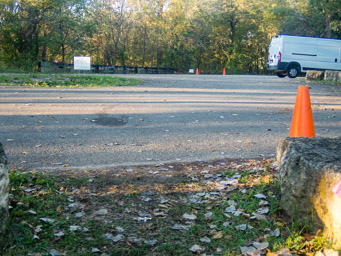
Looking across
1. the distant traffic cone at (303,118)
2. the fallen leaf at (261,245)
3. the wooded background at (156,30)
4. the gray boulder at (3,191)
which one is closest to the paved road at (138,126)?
the distant traffic cone at (303,118)

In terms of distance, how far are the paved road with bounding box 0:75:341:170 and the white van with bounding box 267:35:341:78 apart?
11.2 m

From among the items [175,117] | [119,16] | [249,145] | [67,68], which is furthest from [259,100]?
[119,16]

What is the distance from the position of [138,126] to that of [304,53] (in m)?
18.3

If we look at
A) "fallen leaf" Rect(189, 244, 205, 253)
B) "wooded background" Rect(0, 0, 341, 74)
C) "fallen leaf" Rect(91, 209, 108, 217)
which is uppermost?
"wooded background" Rect(0, 0, 341, 74)

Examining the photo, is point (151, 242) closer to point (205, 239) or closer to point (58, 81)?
point (205, 239)

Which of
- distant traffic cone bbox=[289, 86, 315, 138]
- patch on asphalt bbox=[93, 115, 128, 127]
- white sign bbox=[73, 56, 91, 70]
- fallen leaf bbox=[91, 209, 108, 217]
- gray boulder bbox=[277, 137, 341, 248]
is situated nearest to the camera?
gray boulder bbox=[277, 137, 341, 248]

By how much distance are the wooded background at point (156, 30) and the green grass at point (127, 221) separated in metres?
32.9

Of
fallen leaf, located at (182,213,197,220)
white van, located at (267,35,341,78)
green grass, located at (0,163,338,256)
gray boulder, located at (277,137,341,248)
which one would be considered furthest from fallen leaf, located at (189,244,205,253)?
white van, located at (267,35,341,78)

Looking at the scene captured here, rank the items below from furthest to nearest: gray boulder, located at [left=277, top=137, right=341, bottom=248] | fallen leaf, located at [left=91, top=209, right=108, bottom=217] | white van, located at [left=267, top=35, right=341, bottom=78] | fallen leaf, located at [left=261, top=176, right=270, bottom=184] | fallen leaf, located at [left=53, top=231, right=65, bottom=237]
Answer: white van, located at [left=267, top=35, right=341, bottom=78] → fallen leaf, located at [left=261, top=176, right=270, bottom=184] → fallen leaf, located at [left=91, top=209, right=108, bottom=217] → fallen leaf, located at [left=53, top=231, right=65, bottom=237] → gray boulder, located at [left=277, top=137, right=341, bottom=248]

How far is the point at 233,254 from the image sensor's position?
121 inches

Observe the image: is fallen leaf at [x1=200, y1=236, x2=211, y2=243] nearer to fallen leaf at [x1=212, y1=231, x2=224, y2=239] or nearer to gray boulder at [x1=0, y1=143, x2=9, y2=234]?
fallen leaf at [x1=212, y1=231, x2=224, y2=239]

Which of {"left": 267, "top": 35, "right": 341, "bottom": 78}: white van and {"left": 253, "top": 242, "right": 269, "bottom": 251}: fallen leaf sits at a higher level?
{"left": 267, "top": 35, "right": 341, "bottom": 78}: white van

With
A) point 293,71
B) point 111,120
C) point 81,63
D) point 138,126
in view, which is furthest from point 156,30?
point 138,126

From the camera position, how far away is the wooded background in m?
35.9
